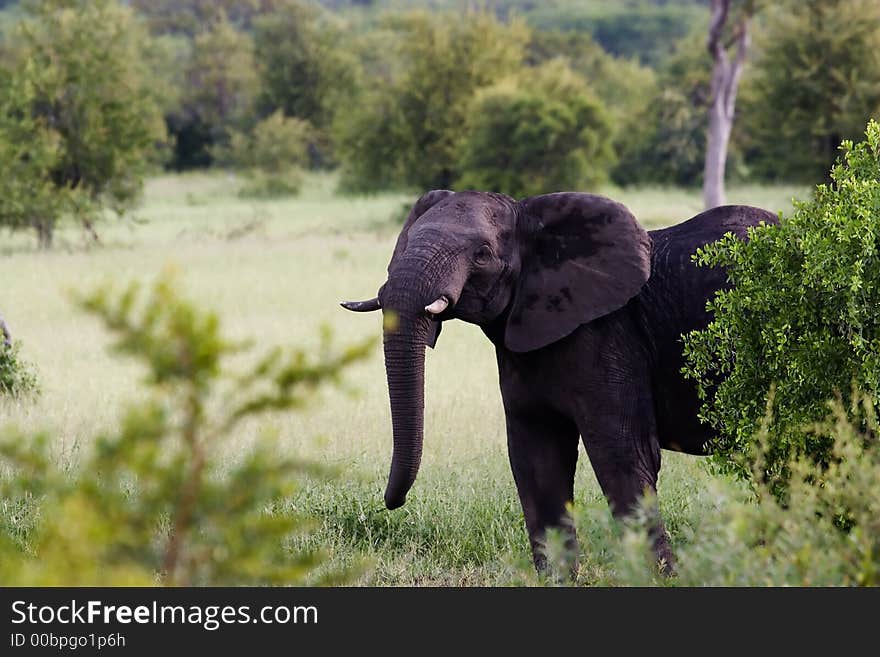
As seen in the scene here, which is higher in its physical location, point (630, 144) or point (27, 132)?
point (27, 132)

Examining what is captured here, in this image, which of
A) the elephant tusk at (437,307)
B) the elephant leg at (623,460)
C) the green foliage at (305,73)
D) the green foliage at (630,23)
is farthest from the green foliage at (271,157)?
the green foliage at (630,23)

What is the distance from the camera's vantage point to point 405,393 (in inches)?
243

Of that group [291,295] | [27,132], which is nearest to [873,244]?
[291,295]

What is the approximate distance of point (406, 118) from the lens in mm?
40625

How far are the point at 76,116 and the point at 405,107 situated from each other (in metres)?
13.9

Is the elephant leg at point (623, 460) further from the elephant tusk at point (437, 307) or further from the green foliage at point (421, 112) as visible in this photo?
the green foliage at point (421, 112)

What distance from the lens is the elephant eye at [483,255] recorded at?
6.27 meters

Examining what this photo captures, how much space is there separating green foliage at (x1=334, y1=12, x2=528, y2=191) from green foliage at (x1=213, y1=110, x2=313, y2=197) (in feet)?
28.0

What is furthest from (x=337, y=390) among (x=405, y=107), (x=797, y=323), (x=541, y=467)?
(x=405, y=107)

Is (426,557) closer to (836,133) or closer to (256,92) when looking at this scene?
(836,133)

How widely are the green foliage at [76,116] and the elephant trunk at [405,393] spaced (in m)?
22.1

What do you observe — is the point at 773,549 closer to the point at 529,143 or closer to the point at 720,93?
the point at 720,93

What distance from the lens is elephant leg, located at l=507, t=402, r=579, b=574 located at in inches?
268

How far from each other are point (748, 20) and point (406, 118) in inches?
428
